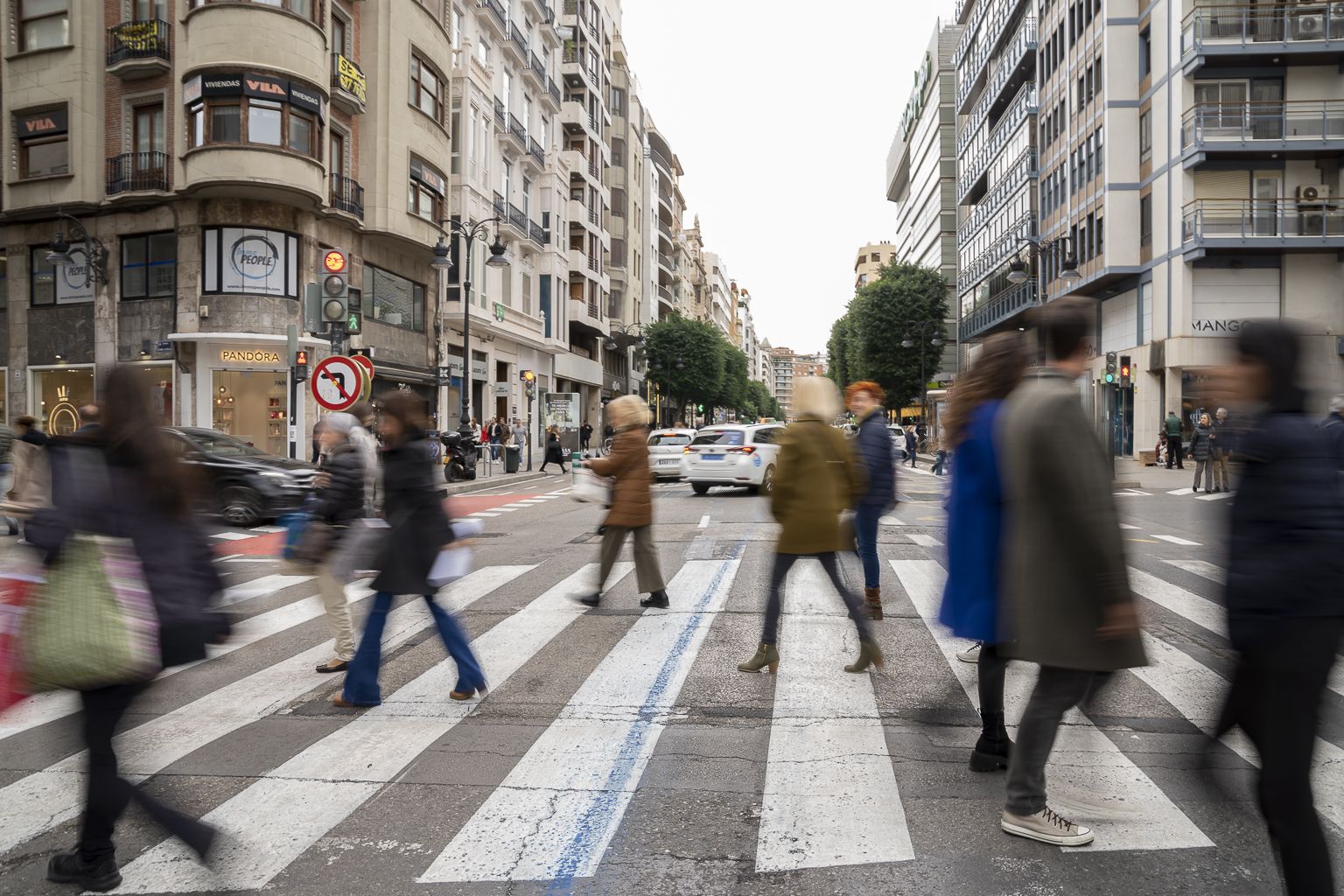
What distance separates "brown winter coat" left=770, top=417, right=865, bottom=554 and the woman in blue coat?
4.68 feet

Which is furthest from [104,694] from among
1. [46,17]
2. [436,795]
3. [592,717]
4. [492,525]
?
[46,17]

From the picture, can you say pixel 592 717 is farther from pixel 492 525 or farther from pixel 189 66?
pixel 189 66

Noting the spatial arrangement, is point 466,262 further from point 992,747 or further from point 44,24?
point 992,747

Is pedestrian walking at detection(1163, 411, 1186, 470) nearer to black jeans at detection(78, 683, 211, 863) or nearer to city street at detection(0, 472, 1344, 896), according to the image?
city street at detection(0, 472, 1344, 896)

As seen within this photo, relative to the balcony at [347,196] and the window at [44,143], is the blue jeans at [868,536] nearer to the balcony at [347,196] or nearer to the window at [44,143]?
the balcony at [347,196]

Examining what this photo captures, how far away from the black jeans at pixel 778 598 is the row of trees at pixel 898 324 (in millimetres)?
57668

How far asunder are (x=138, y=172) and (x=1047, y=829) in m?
29.2

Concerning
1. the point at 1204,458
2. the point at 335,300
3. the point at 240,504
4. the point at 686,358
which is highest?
the point at 686,358

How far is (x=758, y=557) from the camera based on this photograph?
11.2 metres

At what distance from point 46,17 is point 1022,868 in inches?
1330

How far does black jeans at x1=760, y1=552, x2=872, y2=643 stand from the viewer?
226 inches

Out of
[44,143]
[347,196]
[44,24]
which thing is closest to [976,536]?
[347,196]

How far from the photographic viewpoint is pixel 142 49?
26.0 metres

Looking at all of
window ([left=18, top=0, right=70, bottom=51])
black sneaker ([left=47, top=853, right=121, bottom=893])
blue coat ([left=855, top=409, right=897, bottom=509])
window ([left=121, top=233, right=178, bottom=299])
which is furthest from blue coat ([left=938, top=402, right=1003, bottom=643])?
window ([left=18, top=0, right=70, bottom=51])
